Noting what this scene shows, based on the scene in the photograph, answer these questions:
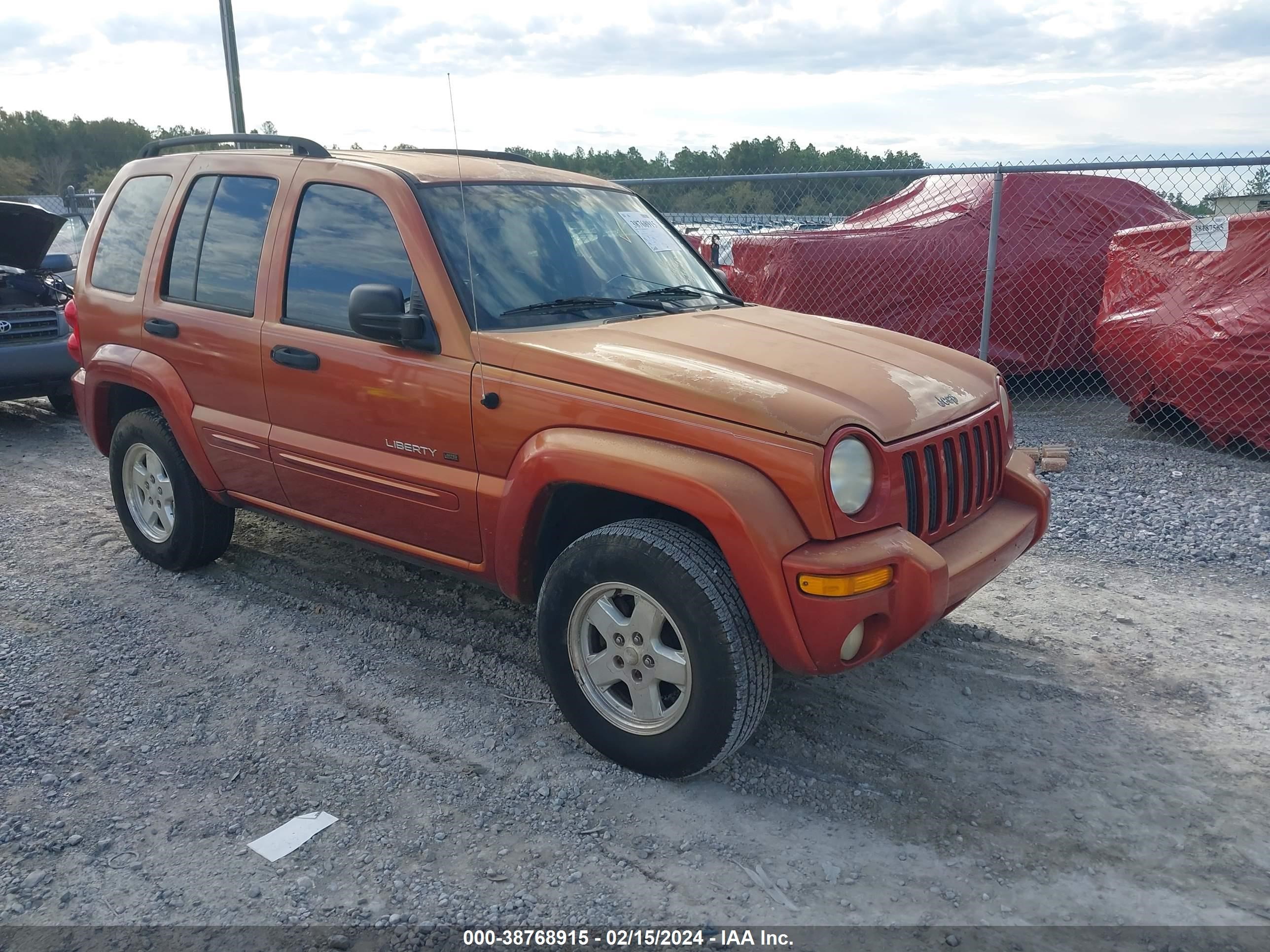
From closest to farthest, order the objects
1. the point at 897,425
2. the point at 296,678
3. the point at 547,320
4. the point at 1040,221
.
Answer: the point at 897,425 < the point at 547,320 < the point at 296,678 < the point at 1040,221

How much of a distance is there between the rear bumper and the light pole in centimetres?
327

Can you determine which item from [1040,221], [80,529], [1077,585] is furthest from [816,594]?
[1040,221]

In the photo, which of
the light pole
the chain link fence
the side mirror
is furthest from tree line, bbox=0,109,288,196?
the side mirror

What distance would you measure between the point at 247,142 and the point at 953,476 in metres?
3.45

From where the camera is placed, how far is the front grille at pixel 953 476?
323 centimetres

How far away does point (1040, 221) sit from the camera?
8.33 metres

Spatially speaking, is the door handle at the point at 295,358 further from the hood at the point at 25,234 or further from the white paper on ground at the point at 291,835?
the hood at the point at 25,234

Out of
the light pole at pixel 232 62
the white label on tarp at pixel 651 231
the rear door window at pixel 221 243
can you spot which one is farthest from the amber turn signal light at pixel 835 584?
the light pole at pixel 232 62

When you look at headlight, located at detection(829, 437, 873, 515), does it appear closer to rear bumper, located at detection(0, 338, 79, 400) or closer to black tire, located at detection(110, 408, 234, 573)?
black tire, located at detection(110, 408, 234, 573)

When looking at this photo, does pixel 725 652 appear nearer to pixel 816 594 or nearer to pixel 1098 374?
pixel 816 594

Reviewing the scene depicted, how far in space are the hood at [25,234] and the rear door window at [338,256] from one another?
5.03m

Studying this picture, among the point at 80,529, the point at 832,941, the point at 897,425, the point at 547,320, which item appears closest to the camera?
the point at 832,941

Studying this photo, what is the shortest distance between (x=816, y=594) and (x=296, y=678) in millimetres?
2257

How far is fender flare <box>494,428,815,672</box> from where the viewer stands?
9.66ft
